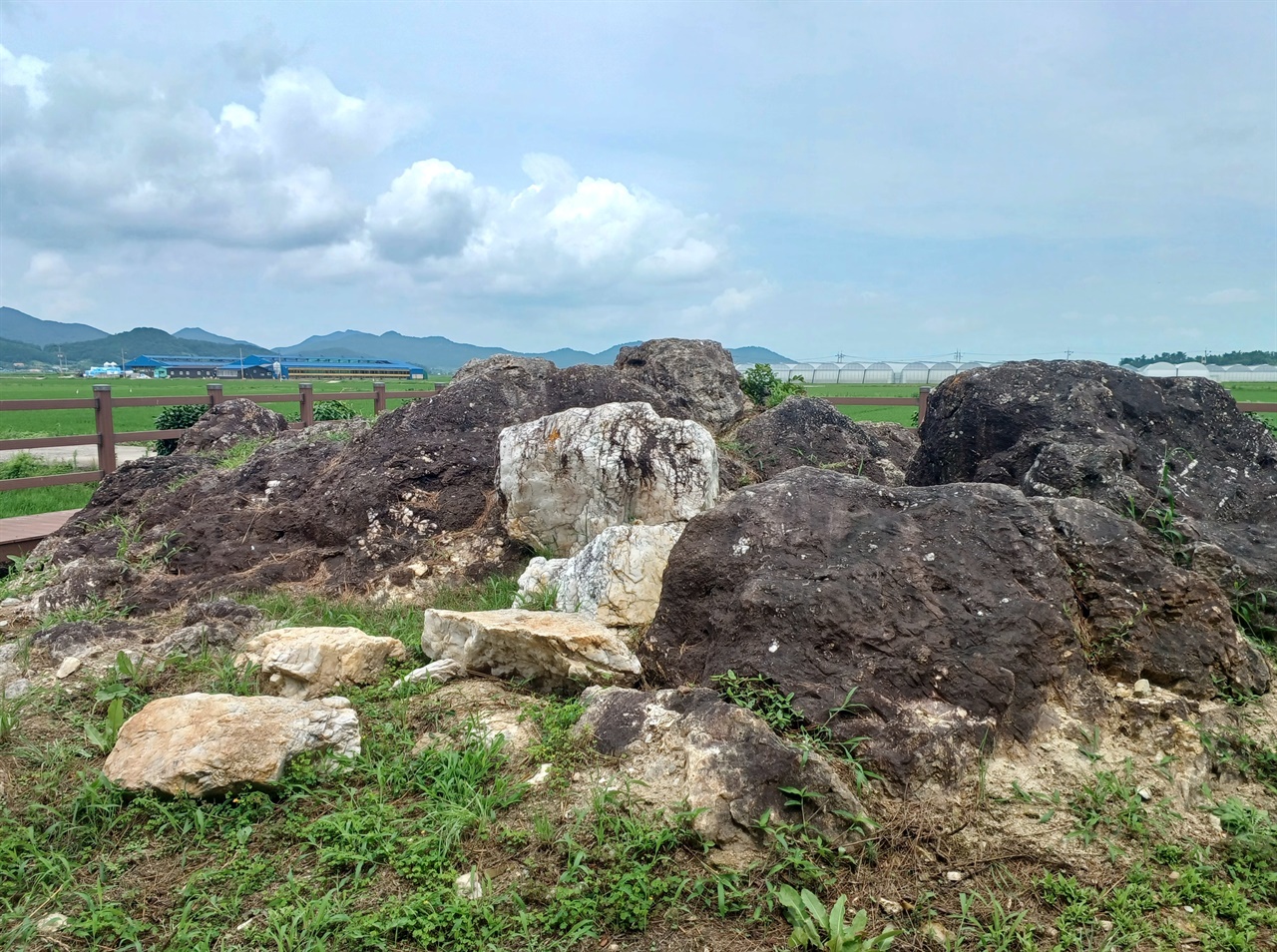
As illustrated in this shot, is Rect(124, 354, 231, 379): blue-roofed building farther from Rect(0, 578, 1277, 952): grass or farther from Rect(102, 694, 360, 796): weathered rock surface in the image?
Rect(0, 578, 1277, 952): grass

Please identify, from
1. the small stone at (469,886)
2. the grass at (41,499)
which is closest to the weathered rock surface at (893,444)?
the small stone at (469,886)

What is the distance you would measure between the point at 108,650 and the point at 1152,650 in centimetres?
617

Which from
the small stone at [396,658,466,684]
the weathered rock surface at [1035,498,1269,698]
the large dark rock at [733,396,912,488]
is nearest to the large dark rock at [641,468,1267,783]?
the weathered rock surface at [1035,498,1269,698]

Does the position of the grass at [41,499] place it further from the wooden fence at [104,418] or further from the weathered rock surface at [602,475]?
the weathered rock surface at [602,475]

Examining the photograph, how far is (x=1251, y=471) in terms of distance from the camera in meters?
5.96

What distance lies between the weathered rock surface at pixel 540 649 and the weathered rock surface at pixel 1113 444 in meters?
3.00

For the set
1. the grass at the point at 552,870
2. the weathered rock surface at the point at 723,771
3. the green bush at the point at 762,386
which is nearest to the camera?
the grass at the point at 552,870

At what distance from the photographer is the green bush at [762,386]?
12281 mm

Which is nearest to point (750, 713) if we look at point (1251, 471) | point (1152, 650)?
point (1152, 650)

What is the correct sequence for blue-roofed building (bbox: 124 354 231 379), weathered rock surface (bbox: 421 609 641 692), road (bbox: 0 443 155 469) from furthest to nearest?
blue-roofed building (bbox: 124 354 231 379)
road (bbox: 0 443 155 469)
weathered rock surface (bbox: 421 609 641 692)

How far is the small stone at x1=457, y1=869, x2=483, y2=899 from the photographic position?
10.2 ft

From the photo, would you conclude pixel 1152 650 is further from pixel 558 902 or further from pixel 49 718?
pixel 49 718

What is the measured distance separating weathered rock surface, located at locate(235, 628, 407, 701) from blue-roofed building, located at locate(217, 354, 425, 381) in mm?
98814

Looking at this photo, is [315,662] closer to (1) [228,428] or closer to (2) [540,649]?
(2) [540,649]
